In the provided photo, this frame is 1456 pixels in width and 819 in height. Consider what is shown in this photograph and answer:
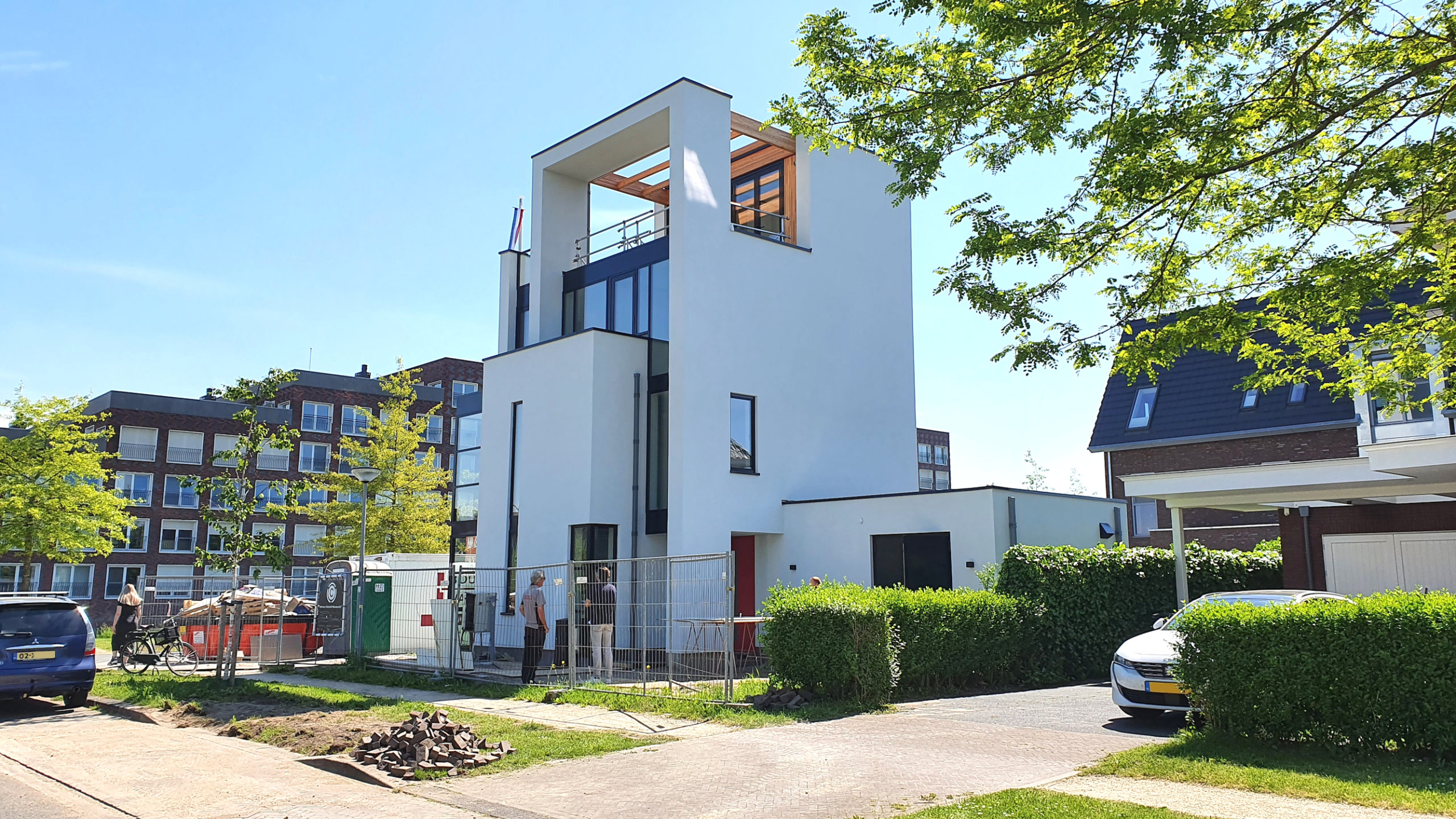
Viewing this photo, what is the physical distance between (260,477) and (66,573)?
10.6 metres

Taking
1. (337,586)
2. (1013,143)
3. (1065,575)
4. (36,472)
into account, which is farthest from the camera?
(36,472)

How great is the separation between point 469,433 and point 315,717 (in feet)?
70.4

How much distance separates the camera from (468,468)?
33125 millimetres

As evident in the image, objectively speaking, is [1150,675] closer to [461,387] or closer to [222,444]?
[222,444]

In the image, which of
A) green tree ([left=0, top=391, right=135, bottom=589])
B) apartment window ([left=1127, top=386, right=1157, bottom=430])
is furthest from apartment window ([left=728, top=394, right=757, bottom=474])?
green tree ([left=0, top=391, right=135, bottom=589])

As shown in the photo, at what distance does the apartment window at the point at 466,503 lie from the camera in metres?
31.9

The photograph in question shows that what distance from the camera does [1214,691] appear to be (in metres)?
→ 9.73

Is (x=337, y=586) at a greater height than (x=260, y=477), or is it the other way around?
(x=260, y=477)

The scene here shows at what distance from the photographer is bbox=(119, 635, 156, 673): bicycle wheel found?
18.7 m

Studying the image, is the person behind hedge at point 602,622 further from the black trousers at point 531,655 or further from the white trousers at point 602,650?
the black trousers at point 531,655

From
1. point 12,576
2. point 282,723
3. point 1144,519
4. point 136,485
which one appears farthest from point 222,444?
point 282,723

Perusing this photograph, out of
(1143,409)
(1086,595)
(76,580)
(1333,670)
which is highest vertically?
(1143,409)

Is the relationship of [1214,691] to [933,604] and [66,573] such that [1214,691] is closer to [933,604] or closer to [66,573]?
[933,604]

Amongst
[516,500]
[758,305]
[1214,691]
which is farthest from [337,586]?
[1214,691]
